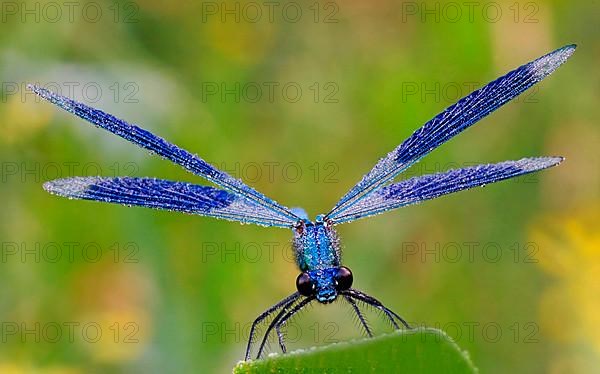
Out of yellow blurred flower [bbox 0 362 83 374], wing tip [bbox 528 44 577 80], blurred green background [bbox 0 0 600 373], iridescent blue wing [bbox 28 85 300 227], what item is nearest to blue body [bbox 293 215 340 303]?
iridescent blue wing [bbox 28 85 300 227]

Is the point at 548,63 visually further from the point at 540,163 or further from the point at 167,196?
the point at 167,196

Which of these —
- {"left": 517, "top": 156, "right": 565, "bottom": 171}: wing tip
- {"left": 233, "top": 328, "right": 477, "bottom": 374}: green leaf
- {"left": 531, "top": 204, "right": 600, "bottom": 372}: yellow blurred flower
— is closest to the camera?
{"left": 233, "top": 328, "right": 477, "bottom": 374}: green leaf

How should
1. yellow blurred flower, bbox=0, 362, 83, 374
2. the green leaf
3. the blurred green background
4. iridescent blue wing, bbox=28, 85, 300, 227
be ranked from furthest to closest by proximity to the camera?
the blurred green background < yellow blurred flower, bbox=0, 362, 83, 374 < iridescent blue wing, bbox=28, 85, 300, 227 < the green leaf

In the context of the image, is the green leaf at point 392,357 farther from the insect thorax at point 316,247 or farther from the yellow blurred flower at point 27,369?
the yellow blurred flower at point 27,369

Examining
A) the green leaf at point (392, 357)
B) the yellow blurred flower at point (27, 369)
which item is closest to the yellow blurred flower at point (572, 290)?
the yellow blurred flower at point (27, 369)

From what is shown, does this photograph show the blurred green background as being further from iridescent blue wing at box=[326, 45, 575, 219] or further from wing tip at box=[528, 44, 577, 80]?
wing tip at box=[528, 44, 577, 80]

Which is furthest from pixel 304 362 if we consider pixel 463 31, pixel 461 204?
pixel 463 31

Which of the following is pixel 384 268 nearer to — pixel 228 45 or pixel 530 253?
pixel 530 253
